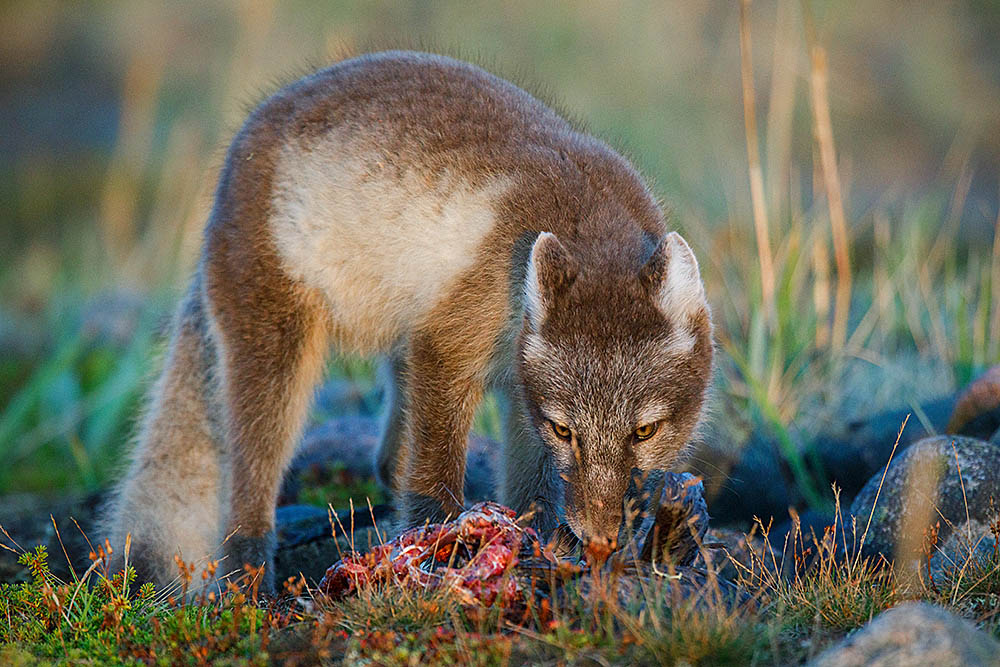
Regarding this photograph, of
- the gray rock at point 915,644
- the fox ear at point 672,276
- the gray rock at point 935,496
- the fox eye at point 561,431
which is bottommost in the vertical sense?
the gray rock at point 935,496

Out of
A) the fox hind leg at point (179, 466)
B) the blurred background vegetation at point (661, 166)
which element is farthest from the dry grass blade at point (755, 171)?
the fox hind leg at point (179, 466)

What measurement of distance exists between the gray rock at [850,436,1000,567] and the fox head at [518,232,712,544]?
0.87 metres

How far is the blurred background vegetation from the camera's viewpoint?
20.4 ft

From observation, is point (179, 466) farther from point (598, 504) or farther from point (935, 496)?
point (935, 496)

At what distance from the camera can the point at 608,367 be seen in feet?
11.1

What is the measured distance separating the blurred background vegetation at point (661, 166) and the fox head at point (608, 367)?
4.72 feet

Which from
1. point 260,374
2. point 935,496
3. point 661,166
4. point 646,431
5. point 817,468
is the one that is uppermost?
point 661,166

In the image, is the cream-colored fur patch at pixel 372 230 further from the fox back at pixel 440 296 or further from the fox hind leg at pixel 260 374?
the fox hind leg at pixel 260 374

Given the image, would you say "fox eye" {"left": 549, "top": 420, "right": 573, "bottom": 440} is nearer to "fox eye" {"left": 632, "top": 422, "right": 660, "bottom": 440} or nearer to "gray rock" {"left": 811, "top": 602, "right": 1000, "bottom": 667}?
"fox eye" {"left": 632, "top": 422, "right": 660, "bottom": 440}

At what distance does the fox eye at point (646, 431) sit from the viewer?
11.2ft

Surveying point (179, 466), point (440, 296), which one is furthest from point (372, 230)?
point (179, 466)

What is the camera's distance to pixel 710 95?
13672 millimetres

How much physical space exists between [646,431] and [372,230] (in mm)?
1451

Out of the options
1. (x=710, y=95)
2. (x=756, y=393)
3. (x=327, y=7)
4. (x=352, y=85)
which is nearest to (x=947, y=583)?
(x=756, y=393)
